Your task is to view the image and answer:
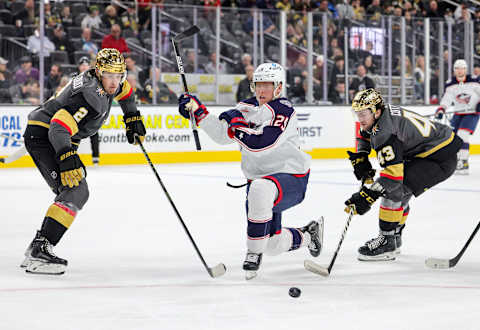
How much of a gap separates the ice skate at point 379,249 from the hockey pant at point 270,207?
479 millimetres

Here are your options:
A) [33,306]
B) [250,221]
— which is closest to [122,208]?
[250,221]

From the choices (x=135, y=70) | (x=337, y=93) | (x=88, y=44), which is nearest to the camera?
(x=88, y=44)

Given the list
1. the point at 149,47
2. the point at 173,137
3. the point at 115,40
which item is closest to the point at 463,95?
the point at 173,137

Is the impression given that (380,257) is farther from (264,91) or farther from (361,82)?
(361,82)

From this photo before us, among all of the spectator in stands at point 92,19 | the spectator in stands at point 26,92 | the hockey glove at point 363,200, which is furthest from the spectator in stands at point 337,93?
the hockey glove at point 363,200

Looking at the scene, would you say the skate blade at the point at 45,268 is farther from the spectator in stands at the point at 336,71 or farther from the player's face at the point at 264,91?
the spectator in stands at the point at 336,71

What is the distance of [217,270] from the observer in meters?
4.20

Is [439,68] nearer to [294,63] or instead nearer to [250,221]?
[294,63]

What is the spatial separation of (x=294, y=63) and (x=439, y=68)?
264 cm

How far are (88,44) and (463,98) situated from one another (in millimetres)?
5031

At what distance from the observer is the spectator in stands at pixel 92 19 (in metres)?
12.0

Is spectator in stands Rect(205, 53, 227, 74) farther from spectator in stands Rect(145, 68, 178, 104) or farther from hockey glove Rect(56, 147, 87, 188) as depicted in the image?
hockey glove Rect(56, 147, 87, 188)

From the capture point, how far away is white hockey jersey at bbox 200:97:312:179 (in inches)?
164

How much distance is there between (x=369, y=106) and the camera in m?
4.49
